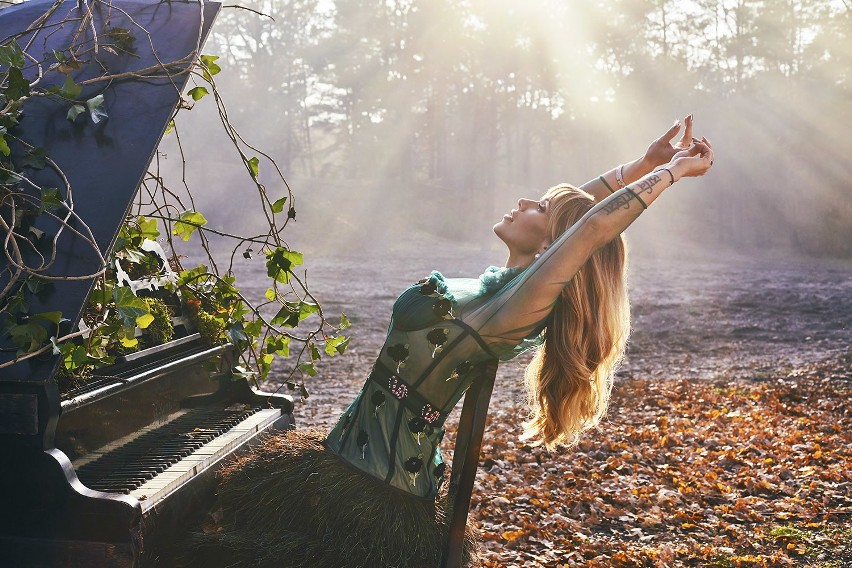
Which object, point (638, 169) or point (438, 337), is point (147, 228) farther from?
point (638, 169)

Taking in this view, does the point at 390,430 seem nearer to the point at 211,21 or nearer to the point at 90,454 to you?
the point at 90,454

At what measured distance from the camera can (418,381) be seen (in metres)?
3.19

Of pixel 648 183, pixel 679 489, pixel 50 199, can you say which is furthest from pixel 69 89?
pixel 679 489

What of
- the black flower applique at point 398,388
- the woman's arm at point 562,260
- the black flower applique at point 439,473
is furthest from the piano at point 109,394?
the woman's arm at point 562,260

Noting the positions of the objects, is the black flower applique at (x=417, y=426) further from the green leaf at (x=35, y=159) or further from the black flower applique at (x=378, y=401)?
the green leaf at (x=35, y=159)

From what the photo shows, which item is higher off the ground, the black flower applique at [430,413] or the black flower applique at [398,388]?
the black flower applique at [398,388]

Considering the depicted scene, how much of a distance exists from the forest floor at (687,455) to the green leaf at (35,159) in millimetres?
3875

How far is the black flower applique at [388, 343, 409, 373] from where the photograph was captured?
3.19 m

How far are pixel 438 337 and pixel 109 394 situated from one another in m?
1.25

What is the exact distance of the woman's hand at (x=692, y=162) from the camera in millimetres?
3180

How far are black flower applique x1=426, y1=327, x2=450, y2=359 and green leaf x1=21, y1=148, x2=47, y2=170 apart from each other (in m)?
1.55

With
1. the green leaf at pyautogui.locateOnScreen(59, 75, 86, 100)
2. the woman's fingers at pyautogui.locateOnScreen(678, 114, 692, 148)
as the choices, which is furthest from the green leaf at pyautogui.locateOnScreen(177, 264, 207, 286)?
the woman's fingers at pyautogui.locateOnScreen(678, 114, 692, 148)

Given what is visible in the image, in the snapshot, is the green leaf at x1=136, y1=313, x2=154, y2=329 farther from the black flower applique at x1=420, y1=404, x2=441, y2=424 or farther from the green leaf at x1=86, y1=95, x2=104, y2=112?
the black flower applique at x1=420, y1=404, x2=441, y2=424

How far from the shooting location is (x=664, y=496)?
679 cm
